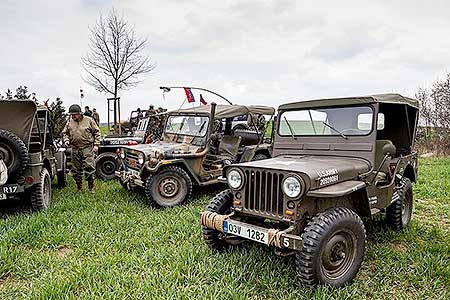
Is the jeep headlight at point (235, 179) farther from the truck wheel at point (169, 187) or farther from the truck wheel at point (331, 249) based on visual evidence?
the truck wheel at point (169, 187)

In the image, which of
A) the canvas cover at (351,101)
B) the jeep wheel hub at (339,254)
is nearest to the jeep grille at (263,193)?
the jeep wheel hub at (339,254)

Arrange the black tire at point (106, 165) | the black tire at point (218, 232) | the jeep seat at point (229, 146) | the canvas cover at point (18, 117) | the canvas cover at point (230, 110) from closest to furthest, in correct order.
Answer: the black tire at point (218, 232) → the canvas cover at point (18, 117) → the canvas cover at point (230, 110) → the jeep seat at point (229, 146) → the black tire at point (106, 165)

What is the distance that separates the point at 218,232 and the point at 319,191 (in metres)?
1.26

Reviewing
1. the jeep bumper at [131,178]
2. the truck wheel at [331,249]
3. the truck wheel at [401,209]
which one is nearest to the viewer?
the truck wheel at [331,249]

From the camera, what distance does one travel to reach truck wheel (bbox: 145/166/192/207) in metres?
6.31

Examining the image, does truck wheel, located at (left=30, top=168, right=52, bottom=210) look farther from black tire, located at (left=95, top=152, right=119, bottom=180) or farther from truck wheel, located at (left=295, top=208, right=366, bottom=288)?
truck wheel, located at (left=295, top=208, right=366, bottom=288)

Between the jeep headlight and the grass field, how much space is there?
2.40 feet

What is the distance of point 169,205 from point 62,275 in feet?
9.21

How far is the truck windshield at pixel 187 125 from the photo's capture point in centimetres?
704

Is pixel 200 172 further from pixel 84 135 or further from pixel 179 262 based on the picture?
pixel 179 262

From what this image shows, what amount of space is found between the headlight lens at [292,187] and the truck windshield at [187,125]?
12.1ft

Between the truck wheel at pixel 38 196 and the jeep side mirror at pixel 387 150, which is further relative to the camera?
the truck wheel at pixel 38 196

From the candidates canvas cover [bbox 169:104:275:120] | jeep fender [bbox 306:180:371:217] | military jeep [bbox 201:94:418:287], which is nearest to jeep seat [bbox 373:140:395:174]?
military jeep [bbox 201:94:418:287]

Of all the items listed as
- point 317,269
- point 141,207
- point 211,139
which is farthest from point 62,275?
point 211,139
